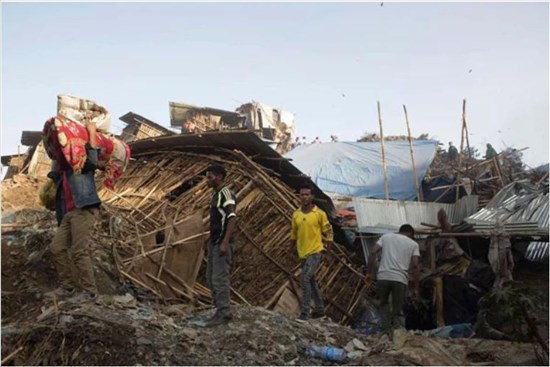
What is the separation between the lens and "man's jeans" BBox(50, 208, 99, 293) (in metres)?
5.07

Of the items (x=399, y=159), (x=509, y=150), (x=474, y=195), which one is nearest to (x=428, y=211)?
(x=474, y=195)

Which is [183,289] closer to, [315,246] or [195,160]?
[315,246]

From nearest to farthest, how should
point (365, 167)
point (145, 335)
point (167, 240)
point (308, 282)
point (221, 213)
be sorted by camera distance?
point (145, 335) → point (221, 213) → point (308, 282) → point (167, 240) → point (365, 167)

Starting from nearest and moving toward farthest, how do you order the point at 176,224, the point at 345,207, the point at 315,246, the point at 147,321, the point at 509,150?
1. the point at 147,321
2. the point at 315,246
3. the point at 176,224
4. the point at 345,207
5. the point at 509,150

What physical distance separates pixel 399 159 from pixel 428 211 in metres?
3.81

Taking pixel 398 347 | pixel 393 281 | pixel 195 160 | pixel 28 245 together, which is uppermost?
pixel 195 160

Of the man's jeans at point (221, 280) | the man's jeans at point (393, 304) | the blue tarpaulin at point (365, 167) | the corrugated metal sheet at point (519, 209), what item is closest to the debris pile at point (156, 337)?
the man's jeans at point (221, 280)

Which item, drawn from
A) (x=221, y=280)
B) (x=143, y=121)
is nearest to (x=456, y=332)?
(x=221, y=280)

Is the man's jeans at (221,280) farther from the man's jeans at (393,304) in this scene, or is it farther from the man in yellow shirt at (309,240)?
the man's jeans at (393,304)

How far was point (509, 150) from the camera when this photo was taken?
15.4 m

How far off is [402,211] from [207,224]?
16.0ft

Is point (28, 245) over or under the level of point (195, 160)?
under

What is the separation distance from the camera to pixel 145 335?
4.56m

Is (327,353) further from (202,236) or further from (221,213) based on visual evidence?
(202,236)
